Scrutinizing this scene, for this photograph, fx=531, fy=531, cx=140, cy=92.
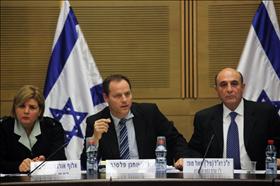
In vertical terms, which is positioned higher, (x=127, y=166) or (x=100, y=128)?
(x=100, y=128)

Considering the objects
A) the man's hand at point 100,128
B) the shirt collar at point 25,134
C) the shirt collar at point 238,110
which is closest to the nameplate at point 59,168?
the man's hand at point 100,128

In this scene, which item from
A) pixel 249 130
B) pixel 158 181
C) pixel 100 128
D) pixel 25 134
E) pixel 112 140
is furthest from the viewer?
pixel 25 134

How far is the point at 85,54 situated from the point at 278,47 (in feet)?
6.61

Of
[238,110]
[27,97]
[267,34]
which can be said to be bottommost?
[238,110]

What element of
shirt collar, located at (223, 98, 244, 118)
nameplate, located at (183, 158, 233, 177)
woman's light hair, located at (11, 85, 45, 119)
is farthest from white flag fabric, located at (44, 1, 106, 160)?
nameplate, located at (183, 158, 233, 177)

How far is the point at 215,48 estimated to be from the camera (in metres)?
5.79

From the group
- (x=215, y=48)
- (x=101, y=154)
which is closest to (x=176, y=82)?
(x=215, y=48)

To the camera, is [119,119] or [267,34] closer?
[119,119]

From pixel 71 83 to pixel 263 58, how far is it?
201cm

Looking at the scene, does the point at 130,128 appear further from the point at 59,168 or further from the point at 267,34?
the point at 267,34

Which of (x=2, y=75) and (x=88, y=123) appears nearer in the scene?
(x=88, y=123)

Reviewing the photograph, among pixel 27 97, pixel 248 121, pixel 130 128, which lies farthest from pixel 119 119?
pixel 248 121

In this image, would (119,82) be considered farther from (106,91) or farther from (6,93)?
(6,93)

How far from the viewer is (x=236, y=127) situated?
434 cm
